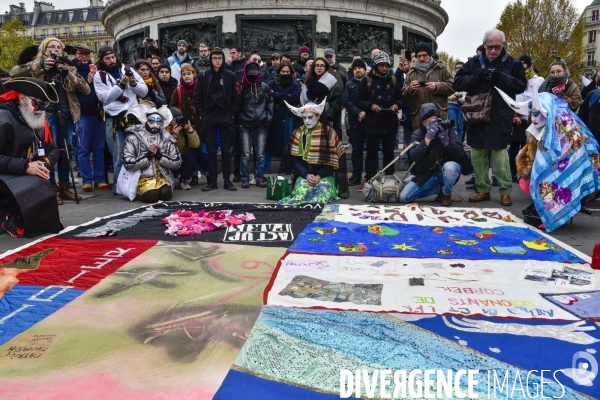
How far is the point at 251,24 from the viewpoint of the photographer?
14.6 m

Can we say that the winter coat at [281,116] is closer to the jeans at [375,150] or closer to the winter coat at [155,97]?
the jeans at [375,150]

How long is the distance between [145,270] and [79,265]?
0.59 meters

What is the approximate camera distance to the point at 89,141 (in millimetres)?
8031

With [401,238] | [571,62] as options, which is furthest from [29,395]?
[571,62]

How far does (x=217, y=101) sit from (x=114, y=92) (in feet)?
4.86

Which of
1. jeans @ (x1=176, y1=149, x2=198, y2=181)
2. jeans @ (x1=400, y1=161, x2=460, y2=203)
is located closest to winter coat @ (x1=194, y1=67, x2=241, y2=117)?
jeans @ (x1=176, y1=149, x2=198, y2=181)

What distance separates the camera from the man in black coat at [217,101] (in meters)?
7.91

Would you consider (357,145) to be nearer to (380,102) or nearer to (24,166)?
(380,102)

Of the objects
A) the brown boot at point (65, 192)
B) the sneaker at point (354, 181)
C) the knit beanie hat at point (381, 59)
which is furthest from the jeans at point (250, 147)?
the brown boot at point (65, 192)

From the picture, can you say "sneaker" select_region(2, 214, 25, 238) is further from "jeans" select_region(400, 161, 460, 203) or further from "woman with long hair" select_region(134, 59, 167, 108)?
"jeans" select_region(400, 161, 460, 203)

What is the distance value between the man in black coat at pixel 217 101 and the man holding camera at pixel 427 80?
8.79ft

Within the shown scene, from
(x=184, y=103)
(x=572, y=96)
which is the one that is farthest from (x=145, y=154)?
(x=572, y=96)

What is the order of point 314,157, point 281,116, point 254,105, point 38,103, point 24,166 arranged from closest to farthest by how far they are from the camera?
point 24,166, point 38,103, point 314,157, point 254,105, point 281,116

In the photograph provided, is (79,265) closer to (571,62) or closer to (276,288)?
(276,288)
